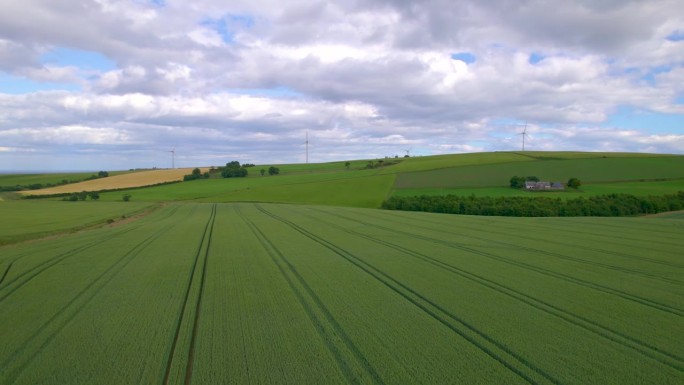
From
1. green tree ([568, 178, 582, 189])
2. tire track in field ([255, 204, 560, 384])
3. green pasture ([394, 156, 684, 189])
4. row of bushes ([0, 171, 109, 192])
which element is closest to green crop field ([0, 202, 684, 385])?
tire track in field ([255, 204, 560, 384])

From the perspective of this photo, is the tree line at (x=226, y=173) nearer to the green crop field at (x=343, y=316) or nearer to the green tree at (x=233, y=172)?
the green tree at (x=233, y=172)

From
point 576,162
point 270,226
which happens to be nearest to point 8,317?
point 270,226

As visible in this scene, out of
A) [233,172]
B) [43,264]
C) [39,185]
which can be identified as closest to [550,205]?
[43,264]

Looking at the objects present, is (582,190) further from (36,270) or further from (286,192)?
(36,270)

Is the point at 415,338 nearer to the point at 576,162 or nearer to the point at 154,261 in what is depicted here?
the point at 154,261

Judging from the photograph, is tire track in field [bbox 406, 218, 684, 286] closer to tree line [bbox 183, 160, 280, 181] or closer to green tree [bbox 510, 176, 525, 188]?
green tree [bbox 510, 176, 525, 188]

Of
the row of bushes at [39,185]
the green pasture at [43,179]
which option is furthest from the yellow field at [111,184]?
the green pasture at [43,179]
